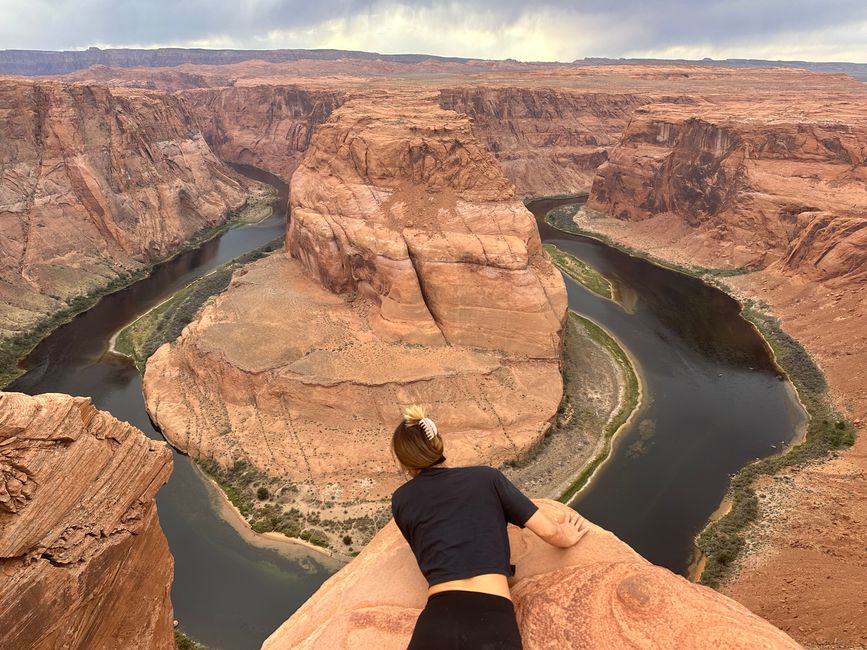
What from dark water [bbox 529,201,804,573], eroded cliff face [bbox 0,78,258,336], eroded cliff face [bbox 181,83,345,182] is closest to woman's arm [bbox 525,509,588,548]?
dark water [bbox 529,201,804,573]

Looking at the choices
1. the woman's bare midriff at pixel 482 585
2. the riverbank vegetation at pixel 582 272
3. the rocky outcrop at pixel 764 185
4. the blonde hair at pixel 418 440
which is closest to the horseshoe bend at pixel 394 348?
the rocky outcrop at pixel 764 185

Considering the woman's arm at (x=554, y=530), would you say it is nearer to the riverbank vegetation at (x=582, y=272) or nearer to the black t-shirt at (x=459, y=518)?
the black t-shirt at (x=459, y=518)

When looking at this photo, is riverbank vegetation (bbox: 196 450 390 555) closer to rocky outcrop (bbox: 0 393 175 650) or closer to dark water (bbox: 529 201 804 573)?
dark water (bbox: 529 201 804 573)

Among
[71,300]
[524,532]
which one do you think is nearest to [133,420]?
[71,300]

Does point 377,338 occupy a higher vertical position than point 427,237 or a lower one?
lower

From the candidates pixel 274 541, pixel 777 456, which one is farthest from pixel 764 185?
pixel 274 541

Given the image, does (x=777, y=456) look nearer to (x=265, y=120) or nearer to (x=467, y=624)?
(x=467, y=624)

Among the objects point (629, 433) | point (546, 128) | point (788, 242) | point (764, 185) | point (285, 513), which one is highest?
point (546, 128)

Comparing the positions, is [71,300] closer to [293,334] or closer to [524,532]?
[293,334]
